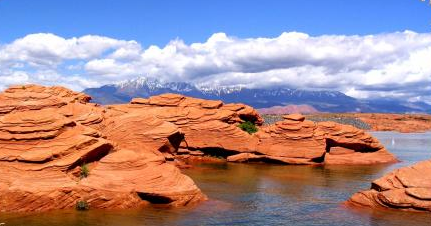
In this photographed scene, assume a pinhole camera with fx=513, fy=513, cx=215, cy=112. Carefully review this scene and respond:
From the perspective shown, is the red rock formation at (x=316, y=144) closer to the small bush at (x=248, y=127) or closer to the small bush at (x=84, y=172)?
the small bush at (x=248, y=127)

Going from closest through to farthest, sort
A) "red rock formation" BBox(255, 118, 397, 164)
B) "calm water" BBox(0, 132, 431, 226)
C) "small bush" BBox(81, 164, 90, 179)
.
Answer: "calm water" BBox(0, 132, 431, 226), "small bush" BBox(81, 164, 90, 179), "red rock formation" BBox(255, 118, 397, 164)

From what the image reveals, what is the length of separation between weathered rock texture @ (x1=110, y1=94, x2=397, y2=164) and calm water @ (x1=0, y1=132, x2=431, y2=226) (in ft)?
42.8

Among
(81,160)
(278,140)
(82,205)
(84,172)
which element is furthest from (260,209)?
(278,140)

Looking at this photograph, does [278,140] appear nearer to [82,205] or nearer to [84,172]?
[84,172]

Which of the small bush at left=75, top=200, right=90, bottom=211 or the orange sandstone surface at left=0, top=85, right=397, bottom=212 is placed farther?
the orange sandstone surface at left=0, top=85, right=397, bottom=212

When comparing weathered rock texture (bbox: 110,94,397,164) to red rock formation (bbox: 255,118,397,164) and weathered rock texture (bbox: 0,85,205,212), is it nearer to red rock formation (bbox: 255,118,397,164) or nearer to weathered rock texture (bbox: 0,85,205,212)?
red rock formation (bbox: 255,118,397,164)

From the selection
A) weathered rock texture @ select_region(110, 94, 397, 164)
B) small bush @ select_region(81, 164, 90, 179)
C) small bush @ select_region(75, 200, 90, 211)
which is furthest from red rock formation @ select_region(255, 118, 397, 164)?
small bush @ select_region(75, 200, 90, 211)

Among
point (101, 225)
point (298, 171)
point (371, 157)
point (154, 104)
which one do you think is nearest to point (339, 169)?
point (298, 171)

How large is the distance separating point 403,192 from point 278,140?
116 feet

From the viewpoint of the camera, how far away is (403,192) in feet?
122

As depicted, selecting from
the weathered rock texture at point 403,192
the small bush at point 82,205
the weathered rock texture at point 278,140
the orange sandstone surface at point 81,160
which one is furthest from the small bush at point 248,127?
the small bush at point 82,205

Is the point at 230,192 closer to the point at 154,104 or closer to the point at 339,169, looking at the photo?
the point at 339,169

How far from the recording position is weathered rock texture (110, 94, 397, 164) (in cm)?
7112

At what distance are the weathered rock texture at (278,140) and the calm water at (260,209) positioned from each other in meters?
13.1
